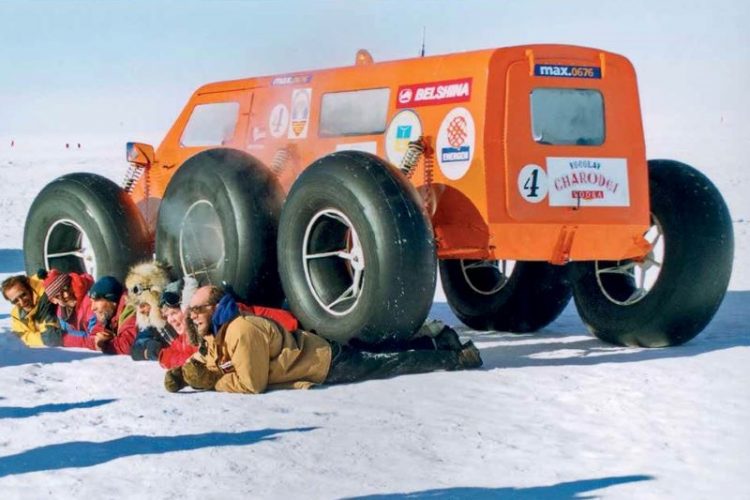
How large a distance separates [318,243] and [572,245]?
74.4 inches

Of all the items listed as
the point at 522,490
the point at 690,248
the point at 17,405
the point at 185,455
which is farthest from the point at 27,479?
the point at 690,248

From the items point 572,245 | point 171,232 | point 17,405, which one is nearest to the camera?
point 17,405

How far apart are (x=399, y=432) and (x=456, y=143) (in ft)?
9.52

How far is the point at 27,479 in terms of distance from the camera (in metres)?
5.25

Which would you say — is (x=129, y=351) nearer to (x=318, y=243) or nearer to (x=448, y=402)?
(x=318, y=243)

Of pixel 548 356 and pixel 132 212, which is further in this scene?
pixel 132 212

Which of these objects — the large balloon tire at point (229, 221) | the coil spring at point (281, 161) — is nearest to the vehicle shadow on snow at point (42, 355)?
the large balloon tire at point (229, 221)

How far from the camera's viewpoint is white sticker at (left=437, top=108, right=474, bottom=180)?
8.37 metres

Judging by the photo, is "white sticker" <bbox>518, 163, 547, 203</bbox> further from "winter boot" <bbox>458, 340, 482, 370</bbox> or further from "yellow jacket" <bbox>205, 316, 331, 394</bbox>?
"yellow jacket" <bbox>205, 316, 331, 394</bbox>

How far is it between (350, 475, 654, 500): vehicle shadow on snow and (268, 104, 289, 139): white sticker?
526cm

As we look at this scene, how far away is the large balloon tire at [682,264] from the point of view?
29.8 feet

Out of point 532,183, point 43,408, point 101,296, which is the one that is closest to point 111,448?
point 43,408

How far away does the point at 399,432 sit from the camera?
619 cm

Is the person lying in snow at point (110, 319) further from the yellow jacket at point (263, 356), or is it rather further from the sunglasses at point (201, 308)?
the yellow jacket at point (263, 356)
